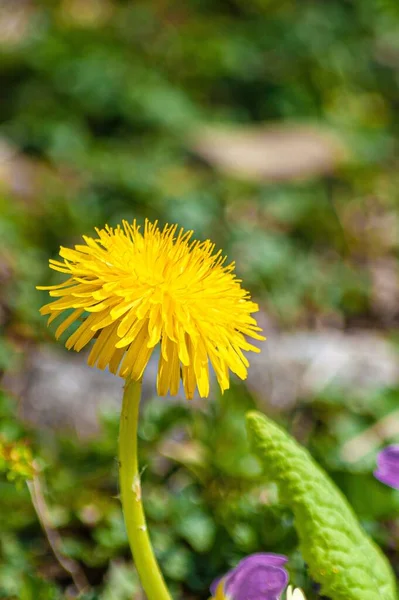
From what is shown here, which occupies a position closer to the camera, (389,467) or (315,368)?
(389,467)

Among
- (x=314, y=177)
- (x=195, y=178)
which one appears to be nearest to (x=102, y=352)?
(x=195, y=178)

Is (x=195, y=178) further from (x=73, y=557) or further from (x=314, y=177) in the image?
(x=73, y=557)

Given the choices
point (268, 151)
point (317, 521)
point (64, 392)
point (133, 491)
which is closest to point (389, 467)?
point (317, 521)

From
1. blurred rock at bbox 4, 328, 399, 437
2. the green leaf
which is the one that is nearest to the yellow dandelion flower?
the green leaf

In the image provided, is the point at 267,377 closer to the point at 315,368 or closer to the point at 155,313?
the point at 315,368

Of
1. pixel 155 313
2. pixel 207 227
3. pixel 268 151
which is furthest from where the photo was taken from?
pixel 268 151

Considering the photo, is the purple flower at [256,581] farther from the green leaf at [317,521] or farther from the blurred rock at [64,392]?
the blurred rock at [64,392]
